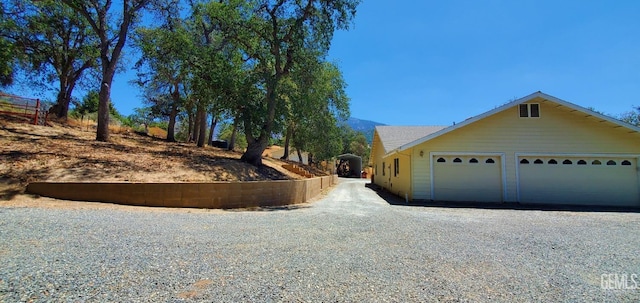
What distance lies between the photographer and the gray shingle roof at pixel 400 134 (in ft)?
55.8

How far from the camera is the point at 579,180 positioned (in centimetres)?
1289

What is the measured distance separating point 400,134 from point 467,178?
6.38 metres

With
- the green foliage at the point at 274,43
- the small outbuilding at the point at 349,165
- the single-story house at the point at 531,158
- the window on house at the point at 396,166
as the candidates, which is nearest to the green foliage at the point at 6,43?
the green foliage at the point at 274,43

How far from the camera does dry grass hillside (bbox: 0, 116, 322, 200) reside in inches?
337

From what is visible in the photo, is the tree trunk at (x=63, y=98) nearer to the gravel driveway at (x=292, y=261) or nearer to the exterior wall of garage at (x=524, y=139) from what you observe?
the gravel driveway at (x=292, y=261)

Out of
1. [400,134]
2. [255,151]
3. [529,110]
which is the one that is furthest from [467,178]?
[255,151]

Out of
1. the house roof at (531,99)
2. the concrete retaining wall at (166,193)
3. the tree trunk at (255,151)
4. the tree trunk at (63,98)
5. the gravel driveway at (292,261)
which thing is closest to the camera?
the gravel driveway at (292,261)

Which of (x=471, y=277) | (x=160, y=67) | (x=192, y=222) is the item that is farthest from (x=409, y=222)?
(x=160, y=67)

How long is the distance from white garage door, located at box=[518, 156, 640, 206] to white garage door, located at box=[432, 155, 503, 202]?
103 centimetres

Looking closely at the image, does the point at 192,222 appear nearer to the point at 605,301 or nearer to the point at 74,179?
the point at 74,179

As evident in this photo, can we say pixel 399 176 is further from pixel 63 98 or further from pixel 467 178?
pixel 63 98

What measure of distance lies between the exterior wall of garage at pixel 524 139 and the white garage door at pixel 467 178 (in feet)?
1.04

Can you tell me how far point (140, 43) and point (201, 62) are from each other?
13.9 ft

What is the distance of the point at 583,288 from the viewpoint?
3469mm
